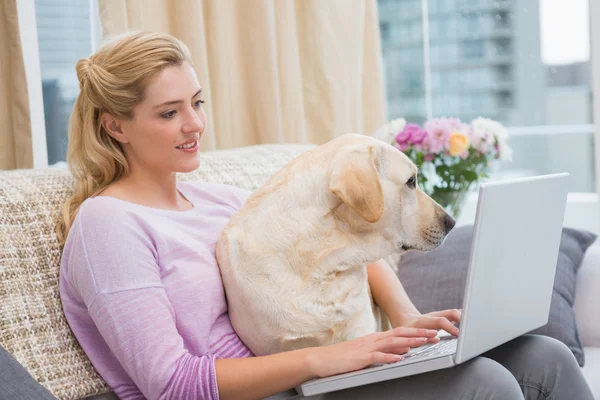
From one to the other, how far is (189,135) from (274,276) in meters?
0.35

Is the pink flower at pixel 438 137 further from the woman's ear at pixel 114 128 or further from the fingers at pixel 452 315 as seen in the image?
the woman's ear at pixel 114 128

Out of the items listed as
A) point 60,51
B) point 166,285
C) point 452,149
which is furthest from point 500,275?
→ point 60,51

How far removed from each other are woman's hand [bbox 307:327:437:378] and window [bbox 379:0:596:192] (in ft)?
7.38

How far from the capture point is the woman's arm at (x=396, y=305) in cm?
142

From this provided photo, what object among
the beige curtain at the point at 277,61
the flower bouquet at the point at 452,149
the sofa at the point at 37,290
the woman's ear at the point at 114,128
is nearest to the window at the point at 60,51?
the beige curtain at the point at 277,61

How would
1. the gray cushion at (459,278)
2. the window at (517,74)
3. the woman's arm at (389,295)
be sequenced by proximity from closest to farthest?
the woman's arm at (389,295) < the gray cushion at (459,278) < the window at (517,74)

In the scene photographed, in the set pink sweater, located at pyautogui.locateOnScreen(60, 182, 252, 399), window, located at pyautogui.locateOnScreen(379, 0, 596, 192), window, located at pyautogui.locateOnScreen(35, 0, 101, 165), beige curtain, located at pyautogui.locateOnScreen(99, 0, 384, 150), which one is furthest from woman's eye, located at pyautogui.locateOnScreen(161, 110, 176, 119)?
window, located at pyautogui.locateOnScreen(379, 0, 596, 192)

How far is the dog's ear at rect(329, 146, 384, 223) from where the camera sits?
1195 millimetres

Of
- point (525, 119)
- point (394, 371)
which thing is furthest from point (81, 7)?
point (525, 119)

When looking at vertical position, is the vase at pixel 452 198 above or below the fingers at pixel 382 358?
above

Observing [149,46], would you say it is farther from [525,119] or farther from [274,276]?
[525,119]

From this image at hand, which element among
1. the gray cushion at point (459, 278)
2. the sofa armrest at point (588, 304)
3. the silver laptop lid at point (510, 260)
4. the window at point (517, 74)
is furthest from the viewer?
the window at point (517, 74)

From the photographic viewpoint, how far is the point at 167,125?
1396mm

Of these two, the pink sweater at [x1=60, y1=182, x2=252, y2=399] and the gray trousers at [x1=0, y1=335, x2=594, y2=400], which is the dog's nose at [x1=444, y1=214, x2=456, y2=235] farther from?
the pink sweater at [x1=60, y1=182, x2=252, y2=399]
